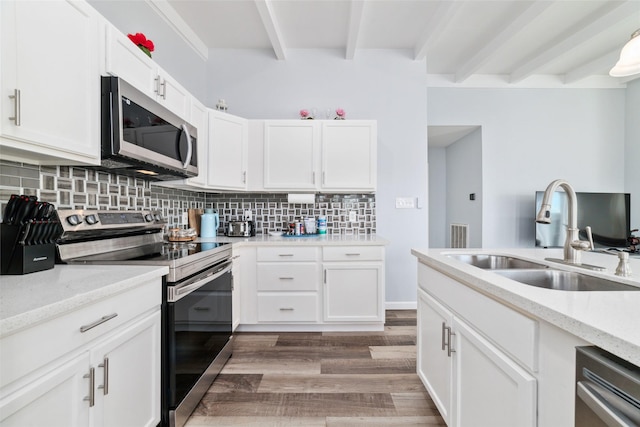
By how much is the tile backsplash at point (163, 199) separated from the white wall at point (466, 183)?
6.64 feet

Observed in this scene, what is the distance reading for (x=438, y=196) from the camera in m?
5.59

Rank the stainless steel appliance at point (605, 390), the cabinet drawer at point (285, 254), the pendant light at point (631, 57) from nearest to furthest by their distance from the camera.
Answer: the stainless steel appliance at point (605, 390)
the pendant light at point (631, 57)
the cabinet drawer at point (285, 254)

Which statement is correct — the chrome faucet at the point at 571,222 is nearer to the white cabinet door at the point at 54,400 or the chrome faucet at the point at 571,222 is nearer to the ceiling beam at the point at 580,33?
the white cabinet door at the point at 54,400

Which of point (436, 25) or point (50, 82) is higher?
point (436, 25)

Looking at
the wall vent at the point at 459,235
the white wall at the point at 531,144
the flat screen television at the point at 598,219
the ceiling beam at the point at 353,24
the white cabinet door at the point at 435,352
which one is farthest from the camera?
the wall vent at the point at 459,235

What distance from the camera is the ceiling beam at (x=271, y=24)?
235 cm

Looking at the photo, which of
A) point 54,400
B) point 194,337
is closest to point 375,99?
point 194,337

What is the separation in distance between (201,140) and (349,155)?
4.68 feet

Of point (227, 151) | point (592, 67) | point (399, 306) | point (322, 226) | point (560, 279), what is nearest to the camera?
point (560, 279)

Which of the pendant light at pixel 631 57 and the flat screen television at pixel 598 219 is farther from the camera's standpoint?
the flat screen television at pixel 598 219

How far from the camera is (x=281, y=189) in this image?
292 centimetres

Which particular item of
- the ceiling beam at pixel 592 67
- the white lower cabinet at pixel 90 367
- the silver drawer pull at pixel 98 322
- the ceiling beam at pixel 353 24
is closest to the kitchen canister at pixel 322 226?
the ceiling beam at pixel 353 24

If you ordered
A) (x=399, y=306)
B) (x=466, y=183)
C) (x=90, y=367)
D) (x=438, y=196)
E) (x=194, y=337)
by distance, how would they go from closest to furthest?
(x=90, y=367) < (x=194, y=337) < (x=399, y=306) < (x=466, y=183) < (x=438, y=196)

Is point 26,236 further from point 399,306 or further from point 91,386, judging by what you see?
point 399,306
